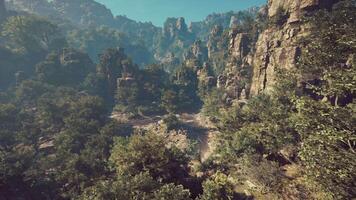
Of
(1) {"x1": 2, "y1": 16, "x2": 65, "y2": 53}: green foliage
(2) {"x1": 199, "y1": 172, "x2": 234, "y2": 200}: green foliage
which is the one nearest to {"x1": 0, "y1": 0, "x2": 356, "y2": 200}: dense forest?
(2) {"x1": 199, "y1": 172, "x2": 234, "y2": 200}: green foliage

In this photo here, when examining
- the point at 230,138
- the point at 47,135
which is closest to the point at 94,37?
the point at 47,135

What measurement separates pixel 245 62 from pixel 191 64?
3698cm

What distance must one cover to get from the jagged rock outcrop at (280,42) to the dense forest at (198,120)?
0.29 metres

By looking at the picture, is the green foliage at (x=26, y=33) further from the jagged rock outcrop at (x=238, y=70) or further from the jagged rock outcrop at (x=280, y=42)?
the jagged rock outcrop at (x=280, y=42)

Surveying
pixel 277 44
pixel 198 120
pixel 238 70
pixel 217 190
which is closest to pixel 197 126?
pixel 198 120

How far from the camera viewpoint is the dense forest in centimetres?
2427

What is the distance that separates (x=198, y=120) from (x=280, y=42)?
33659 mm

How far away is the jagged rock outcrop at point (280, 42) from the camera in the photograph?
57.8 metres

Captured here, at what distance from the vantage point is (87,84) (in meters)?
103

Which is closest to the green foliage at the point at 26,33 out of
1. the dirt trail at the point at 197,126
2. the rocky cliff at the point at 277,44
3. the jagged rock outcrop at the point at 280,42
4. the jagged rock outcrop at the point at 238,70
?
the dirt trail at the point at 197,126

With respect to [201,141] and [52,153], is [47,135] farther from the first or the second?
[201,141]

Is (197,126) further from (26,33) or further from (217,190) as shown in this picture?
(26,33)

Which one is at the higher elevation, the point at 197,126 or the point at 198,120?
the point at 198,120

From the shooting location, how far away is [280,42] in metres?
63.3
